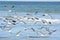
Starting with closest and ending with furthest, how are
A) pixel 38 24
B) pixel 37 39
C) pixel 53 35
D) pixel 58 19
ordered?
1. pixel 37 39
2. pixel 53 35
3. pixel 38 24
4. pixel 58 19

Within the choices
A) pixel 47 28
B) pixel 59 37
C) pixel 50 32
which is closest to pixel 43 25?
pixel 47 28

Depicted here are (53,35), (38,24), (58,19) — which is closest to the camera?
(53,35)

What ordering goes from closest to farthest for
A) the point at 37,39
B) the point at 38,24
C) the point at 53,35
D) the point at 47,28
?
the point at 37,39 → the point at 53,35 → the point at 47,28 → the point at 38,24

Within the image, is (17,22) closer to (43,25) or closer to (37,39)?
(43,25)

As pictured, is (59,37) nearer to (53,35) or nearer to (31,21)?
(53,35)

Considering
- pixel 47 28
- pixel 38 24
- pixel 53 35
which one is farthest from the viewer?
pixel 38 24

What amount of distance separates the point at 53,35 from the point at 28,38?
1.29 m

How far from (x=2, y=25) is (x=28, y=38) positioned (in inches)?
137

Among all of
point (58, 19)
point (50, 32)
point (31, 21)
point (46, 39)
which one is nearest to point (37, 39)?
point (46, 39)

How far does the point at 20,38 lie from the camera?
1335cm

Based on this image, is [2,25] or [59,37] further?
[2,25]

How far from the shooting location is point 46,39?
13.0m

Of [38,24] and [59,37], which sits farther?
[38,24]

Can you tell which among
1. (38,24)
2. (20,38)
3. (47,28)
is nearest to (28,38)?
(20,38)
